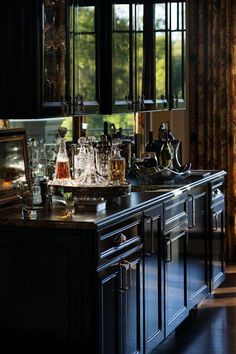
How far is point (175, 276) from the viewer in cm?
521

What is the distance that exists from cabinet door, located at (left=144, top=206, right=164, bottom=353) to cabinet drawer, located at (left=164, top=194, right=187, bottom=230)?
130 millimetres

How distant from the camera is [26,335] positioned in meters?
3.98

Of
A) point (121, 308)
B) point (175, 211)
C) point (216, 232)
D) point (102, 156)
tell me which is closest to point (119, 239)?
point (121, 308)

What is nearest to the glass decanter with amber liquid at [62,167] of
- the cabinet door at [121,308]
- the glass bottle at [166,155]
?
the cabinet door at [121,308]

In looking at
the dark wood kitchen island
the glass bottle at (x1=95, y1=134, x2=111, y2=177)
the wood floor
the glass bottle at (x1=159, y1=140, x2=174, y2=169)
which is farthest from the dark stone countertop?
the wood floor

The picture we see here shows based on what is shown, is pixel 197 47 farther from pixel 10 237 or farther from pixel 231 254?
pixel 10 237

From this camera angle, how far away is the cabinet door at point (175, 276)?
5.03 m

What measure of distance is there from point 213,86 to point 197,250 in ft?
7.04

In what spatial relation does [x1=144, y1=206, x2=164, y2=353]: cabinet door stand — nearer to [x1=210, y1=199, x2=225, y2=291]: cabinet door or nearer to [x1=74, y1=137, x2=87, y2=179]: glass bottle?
[x1=74, y1=137, x2=87, y2=179]: glass bottle

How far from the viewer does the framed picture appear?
4.17m

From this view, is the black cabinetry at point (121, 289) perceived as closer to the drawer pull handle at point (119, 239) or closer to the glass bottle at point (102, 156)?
the drawer pull handle at point (119, 239)

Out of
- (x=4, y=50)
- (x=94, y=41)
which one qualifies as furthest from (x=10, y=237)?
(x=94, y=41)

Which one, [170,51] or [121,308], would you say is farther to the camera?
[170,51]

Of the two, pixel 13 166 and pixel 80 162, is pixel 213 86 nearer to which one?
pixel 80 162
